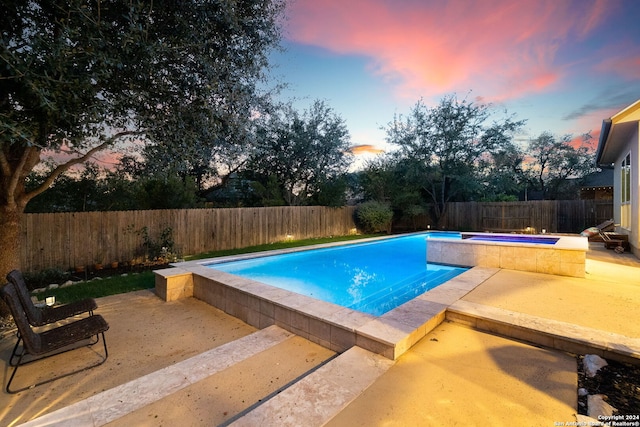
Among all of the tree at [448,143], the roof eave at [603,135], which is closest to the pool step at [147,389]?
the roof eave at [603,135]

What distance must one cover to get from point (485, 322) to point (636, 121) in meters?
7.09

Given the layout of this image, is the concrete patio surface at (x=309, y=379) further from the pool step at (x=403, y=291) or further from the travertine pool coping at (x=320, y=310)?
the pool step at (x=403, y=291)

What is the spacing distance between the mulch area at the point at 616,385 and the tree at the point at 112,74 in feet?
17.6

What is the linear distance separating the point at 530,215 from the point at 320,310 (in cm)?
1642

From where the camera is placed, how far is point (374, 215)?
15719 millimetres

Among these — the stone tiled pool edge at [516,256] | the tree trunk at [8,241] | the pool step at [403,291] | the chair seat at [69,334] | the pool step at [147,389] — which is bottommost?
the pool step at [403,291]

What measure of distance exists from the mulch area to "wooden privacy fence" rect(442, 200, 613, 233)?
49.4 ft

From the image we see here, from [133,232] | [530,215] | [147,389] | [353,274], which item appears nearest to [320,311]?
[147,389]

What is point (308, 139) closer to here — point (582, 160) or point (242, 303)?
point (242, 303)

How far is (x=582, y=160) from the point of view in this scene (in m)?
21.5

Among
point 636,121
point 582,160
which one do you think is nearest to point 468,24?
point 636,121

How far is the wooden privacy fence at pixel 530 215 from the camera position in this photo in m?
14.0

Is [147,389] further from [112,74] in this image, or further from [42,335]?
[112,74]

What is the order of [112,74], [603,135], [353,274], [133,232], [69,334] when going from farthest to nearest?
[133,232], [603,135], [353,274], [112,74], [69,334]
